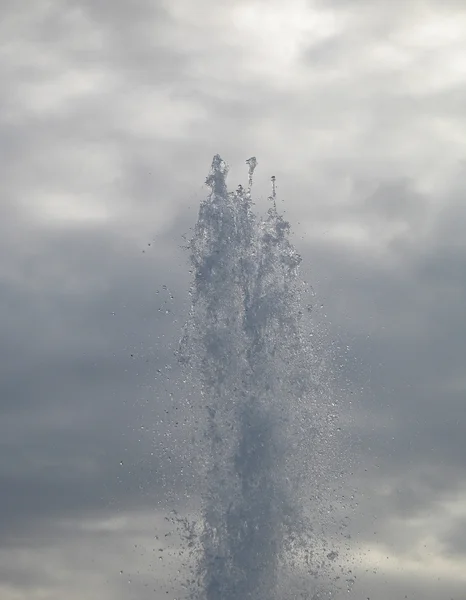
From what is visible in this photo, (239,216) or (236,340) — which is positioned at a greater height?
(239,216)

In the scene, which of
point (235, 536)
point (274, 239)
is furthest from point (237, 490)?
point (274, 239)

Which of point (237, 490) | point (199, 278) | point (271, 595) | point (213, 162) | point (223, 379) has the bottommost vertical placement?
point (271, 595)

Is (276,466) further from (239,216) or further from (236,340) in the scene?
(239,216)

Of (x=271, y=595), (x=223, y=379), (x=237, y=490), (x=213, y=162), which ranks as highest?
(x=213, y=162)

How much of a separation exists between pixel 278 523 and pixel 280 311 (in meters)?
13.5

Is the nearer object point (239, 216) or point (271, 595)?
point (271, 595)

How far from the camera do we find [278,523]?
99.3m

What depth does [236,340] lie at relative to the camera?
103562mm

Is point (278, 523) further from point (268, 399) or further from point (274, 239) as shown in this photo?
point (274, 239)

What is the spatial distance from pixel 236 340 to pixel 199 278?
4.78 meters

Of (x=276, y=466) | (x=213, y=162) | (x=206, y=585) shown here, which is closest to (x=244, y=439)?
(x=276, y=466)

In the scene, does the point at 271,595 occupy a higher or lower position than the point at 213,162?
lower

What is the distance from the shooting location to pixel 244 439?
3971 inches

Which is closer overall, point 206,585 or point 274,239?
point 206,585
